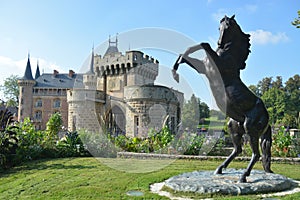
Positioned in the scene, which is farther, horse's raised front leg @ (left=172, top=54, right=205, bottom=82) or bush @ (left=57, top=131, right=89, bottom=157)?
bush @ (left=57, top=131, right=89, bottom=157)

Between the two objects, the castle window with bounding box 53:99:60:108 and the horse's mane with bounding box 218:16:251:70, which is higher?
the castle window with bounding box 53:99:60:108

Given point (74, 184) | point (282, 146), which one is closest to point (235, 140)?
point (74, 184)

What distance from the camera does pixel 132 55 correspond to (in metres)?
29.3

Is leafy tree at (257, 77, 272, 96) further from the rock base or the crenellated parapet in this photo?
the rock base

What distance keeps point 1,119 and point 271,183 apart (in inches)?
361

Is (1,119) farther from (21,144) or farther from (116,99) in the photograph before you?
(116,99)

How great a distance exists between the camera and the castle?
2210 centimetres

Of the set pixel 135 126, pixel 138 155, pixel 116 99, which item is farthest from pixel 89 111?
pixel 138 155

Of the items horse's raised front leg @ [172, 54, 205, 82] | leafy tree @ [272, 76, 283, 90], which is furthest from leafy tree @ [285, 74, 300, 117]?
horse's raised front leg @ [172, 54, 205, 82]

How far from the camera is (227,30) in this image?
5582 millimetres

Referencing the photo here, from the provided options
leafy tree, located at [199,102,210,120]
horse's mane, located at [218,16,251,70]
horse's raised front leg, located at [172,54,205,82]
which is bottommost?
leafy tree, located at [199,102,210,120]

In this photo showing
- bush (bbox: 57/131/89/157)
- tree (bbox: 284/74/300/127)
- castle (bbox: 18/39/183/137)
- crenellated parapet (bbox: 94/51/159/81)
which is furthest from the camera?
tree (bbox: 284/74/300/127)

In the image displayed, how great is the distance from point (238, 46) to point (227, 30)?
1.39 ft

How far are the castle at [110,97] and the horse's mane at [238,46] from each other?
12.4 feet
